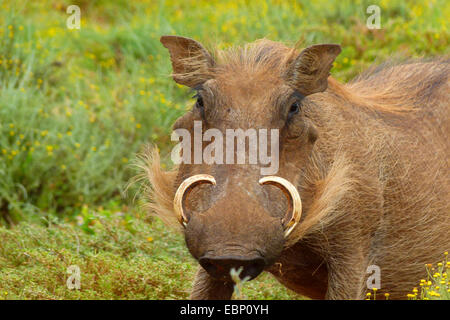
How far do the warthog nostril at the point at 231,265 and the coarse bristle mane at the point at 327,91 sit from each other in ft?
1.34

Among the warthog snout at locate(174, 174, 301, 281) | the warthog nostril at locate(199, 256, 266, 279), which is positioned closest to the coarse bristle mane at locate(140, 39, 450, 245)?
the warthog snout at locate(174, 174, 301, 281)

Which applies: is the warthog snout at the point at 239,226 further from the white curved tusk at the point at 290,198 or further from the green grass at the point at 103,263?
the green grass at the point at 103,263

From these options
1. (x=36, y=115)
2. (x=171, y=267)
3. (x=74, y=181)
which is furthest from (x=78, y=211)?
(x=171, y=267)

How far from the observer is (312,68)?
387 cm

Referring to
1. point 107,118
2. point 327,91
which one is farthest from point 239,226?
point 107,118

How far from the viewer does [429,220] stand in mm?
4512

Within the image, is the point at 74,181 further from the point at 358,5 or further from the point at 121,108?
the point at 358,5

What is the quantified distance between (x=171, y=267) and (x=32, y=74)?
11.6 ft

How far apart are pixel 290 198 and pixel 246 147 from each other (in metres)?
0.28

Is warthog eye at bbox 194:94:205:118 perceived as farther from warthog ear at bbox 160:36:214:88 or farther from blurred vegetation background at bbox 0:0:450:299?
blurred vegetation background at bbox 0:0:450:299

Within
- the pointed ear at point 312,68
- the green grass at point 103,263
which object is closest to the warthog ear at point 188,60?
the pointed ear at point 312,68

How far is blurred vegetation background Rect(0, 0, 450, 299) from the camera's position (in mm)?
4910

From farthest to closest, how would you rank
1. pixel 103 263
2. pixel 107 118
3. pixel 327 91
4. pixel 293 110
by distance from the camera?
pixel 107 118 → pixel 103 263 → pixel 327 91 → pixel 293 110

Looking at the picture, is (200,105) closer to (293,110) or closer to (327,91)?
(293,110)
